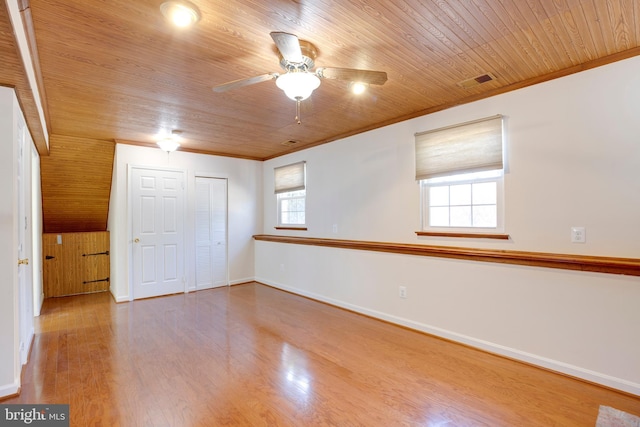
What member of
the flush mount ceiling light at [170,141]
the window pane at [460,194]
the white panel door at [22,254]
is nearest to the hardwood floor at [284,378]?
the white panel door at [22,254]

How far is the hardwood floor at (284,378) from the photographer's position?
6.79ft

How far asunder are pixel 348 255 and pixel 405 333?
4.08ft

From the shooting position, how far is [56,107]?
3264mm

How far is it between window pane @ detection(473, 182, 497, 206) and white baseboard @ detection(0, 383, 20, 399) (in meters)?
4.06

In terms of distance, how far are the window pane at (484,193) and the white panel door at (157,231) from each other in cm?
439

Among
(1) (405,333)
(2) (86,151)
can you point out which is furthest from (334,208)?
(2) (86,151)

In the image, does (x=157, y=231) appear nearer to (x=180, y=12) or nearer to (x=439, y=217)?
(x=180, y=12)

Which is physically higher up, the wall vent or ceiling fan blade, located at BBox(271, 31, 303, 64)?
the wall vent

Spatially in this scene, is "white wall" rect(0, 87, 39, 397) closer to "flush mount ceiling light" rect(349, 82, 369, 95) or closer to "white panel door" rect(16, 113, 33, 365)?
"white panel door" rect(16, 113, 33, 365)

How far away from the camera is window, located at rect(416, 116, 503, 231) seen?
3.02m

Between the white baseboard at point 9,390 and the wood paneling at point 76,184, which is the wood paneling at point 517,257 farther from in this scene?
the wood paneling at point 76,184

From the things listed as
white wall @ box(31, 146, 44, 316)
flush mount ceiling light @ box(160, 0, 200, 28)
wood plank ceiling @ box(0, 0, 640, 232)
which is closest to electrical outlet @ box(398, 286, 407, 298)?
wood plank ceiling @ box(0, 0, 640, 232)

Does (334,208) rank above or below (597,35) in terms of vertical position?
below

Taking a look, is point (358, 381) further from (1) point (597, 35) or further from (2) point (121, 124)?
(2) point (121, 124)
